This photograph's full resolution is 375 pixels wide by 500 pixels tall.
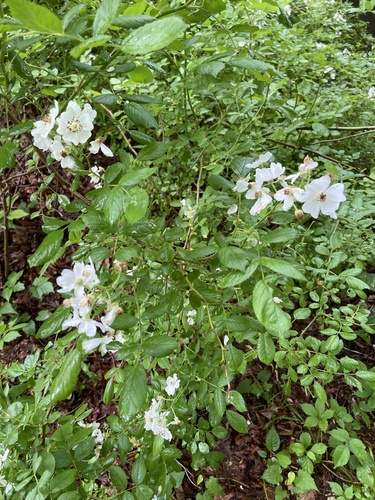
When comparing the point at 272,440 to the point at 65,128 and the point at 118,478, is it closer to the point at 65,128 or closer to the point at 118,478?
the point at 118,478

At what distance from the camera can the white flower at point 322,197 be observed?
83 centimetres

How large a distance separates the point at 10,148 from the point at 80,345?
46 centimetres

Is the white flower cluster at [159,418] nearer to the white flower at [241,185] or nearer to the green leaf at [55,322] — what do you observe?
the green leaf at [55,322]

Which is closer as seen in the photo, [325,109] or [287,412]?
[287,412]

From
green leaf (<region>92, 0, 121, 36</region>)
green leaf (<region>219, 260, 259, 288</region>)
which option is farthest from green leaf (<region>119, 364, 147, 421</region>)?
green leaf (<region>92, 0, 121, 36</region>)

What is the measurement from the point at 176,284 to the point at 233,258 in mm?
218

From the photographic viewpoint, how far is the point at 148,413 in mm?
1121

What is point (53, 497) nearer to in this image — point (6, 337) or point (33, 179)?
point (6, 337)

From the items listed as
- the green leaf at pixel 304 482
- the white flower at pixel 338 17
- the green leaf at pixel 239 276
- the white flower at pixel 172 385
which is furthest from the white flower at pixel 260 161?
the white flower at pixel 338 17

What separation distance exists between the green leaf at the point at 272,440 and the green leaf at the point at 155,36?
1603mm

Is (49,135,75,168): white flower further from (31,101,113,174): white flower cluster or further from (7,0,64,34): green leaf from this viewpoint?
(7,0,64,34): green leaf

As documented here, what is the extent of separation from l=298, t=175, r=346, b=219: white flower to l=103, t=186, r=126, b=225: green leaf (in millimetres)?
379

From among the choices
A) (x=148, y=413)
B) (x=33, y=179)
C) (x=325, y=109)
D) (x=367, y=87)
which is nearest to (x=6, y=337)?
(x=148, y=413)

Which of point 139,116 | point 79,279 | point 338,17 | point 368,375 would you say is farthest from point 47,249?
point 338,17
